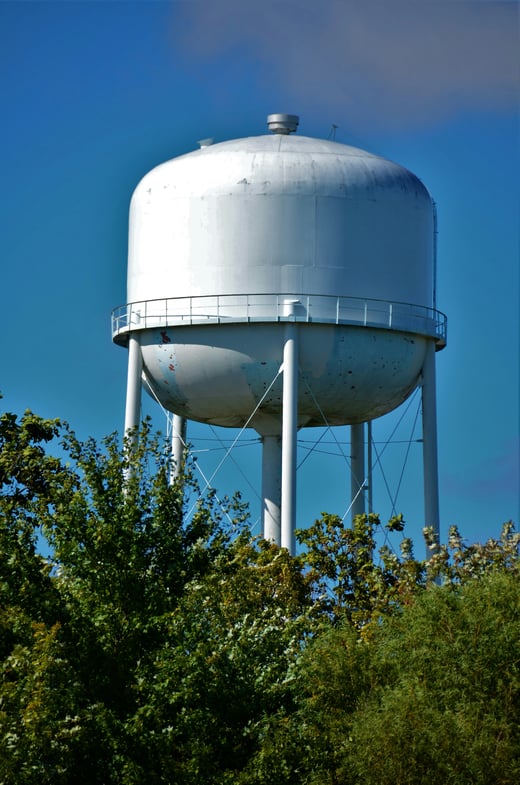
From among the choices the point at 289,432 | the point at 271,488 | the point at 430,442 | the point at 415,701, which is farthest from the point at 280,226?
the point at 415,701

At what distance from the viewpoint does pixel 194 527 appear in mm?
26156

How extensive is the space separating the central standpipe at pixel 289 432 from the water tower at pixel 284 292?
3cm

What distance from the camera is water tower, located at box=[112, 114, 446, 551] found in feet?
115

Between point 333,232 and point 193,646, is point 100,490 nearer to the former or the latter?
point 193,646

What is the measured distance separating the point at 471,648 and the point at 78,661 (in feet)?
16.8

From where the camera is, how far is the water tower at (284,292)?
3519cm

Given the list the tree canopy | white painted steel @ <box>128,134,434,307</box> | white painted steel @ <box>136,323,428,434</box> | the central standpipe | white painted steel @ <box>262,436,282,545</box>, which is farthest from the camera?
white painted steel @ <box>262,436,282,545</box>

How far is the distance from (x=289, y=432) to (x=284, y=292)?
2.64 meters

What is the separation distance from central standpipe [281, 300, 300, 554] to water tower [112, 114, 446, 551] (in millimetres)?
26

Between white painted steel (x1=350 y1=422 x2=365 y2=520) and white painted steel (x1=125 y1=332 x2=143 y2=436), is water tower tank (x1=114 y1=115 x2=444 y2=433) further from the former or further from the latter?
white painted steel (x1=350 y1=422 x2=365 y2=520)

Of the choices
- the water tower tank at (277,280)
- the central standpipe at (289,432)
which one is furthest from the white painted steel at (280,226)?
the central standpipe at (289,432)

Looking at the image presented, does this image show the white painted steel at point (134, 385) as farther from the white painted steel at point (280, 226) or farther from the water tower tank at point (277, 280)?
the white painted steel at point (280, 226)

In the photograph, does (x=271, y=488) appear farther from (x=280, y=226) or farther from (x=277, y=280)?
(x=280, y=226)

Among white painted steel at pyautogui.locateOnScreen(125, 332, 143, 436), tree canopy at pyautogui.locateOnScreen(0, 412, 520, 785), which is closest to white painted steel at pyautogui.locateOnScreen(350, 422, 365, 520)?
white painted steel at pyautogui.locateOnScreen(125, 332, 143, 436)
